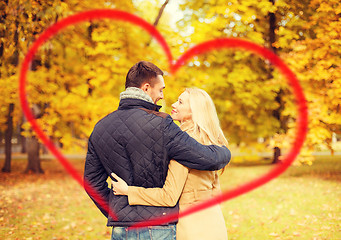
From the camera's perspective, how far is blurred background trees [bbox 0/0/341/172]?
922cm

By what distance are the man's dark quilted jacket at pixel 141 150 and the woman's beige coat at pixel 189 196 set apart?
0.06m

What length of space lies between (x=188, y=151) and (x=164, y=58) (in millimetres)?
6868

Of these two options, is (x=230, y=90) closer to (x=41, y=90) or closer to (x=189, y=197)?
(x=41, y=90)

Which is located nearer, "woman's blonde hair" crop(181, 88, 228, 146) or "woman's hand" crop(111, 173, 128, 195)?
"woman's hand" crop(111, 173, 128, 195)

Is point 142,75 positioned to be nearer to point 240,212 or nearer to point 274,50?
point 240,212

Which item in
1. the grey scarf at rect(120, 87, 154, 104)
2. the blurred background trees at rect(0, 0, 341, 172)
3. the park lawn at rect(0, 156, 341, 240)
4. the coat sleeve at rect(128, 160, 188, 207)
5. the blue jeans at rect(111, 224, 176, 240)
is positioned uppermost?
the blurred background trees at rect(0, 0, 341, 172)

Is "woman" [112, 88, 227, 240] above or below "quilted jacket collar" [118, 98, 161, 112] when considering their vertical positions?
below

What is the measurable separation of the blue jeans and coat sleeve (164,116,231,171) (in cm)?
44

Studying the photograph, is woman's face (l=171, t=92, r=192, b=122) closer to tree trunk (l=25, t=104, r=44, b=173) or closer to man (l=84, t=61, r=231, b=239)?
man (l=84, t=61, r=231, b=239)

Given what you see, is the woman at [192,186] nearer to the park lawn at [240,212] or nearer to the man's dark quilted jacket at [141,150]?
the man's dark quilted jacket at [141,150]

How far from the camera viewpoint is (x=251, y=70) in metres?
14.6

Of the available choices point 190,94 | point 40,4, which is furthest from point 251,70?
point 190,94

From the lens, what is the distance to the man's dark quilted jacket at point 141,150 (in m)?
2.29

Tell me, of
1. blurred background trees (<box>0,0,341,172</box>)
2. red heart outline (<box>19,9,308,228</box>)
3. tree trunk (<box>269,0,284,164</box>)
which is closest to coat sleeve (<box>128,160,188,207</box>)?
red heart outline (<box>19,9,308,228</box>)
